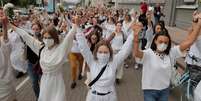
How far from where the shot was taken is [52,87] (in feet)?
18.7

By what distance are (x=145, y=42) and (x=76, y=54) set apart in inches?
159

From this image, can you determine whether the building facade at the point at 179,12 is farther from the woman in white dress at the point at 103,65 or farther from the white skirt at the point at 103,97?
the white skirt at the point at 103,97

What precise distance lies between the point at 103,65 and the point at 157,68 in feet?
2.44

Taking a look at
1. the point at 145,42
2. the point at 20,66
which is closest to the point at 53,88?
the point at 20,66

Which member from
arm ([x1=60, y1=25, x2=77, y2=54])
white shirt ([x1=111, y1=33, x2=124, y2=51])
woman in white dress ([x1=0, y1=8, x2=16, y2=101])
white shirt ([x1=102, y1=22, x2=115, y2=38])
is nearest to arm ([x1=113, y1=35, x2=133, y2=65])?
arm ([x1=60, y1=25, x2=77, y2=54])

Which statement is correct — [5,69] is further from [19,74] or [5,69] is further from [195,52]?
[19,74]

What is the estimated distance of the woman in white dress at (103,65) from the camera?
4.88m

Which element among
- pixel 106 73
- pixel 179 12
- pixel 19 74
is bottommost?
pixel 19 74

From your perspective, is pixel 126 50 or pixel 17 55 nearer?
pixel 126 50

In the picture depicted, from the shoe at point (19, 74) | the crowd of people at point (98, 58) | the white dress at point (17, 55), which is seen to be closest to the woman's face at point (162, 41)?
the crowd of people at point (98, 58)

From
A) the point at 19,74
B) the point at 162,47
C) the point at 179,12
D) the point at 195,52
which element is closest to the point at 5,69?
the point at 162,47

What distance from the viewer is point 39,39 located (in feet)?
21.6

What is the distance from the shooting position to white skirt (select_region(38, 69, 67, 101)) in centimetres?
566

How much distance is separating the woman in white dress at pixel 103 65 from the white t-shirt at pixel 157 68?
32 centimetres
